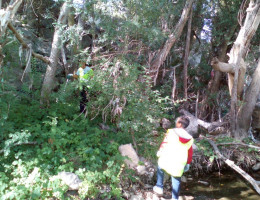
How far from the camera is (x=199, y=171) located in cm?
627

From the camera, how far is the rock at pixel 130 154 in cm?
508

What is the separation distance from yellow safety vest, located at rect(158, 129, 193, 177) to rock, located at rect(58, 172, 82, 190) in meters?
1.42

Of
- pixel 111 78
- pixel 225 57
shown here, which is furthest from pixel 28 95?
pixel 225 57

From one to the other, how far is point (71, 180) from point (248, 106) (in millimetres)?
5416

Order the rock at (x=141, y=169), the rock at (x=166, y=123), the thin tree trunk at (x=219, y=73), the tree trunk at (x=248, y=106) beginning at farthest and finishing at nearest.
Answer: the thin tree trunk at (x=219, y=73), the rock at (x=166, y=123), the tree trunk at (x=248, y=106), the rock at (x=141, y=169)

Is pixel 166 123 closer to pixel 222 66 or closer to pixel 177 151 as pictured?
pixel 222 66

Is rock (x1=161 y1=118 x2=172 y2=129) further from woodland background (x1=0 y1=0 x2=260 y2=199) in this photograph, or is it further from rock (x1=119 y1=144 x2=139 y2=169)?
rock (x1=119 y1=144 x2=139 y2=169)

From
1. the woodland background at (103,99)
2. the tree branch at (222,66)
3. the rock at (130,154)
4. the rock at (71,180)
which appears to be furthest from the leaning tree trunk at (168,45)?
the rock at (71,180)

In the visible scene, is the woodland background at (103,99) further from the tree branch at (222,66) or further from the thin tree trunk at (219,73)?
the thin tree trunk at (219,73)

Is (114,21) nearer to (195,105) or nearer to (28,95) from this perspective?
(28,95)

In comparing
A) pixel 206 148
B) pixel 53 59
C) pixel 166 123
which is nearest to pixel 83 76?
pixel 53 59

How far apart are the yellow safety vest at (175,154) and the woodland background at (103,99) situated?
3.01 ft

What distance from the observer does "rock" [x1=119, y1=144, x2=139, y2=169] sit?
508 centimetres

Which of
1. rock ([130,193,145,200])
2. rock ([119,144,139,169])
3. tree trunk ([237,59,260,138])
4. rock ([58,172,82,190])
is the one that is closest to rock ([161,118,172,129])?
tree trunk ([237,59,260,138])
